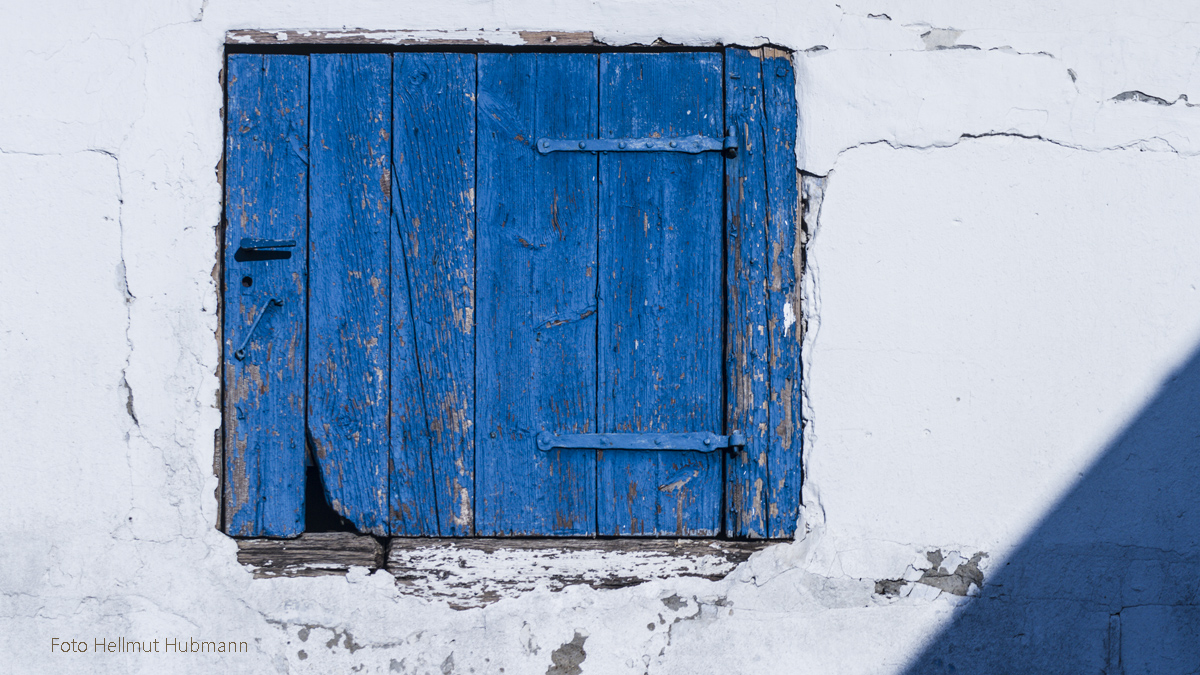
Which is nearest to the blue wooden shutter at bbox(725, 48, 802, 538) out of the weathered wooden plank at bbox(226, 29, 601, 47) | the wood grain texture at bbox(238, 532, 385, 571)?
the weathered wooden plank at bbox(226, 29, 601, 47)

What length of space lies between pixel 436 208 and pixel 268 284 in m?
0.39

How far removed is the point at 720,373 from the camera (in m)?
1.49

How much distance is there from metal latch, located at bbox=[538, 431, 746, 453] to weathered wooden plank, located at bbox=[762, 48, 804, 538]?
0.37 ft

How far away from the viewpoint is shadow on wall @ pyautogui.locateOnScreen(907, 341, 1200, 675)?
1.46m

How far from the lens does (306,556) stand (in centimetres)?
148

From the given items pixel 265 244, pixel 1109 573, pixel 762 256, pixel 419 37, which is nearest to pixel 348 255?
pixel 265 244

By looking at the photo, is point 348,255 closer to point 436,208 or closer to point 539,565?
point 436,208

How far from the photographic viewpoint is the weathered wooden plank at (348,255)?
1476mm

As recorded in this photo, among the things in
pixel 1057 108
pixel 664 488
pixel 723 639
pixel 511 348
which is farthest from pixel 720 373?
pixel 1057 108

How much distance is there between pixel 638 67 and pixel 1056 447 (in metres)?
1.18

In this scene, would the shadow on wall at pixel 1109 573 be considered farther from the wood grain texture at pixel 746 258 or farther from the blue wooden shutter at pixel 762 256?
the wood grain texture at pixel 746 258

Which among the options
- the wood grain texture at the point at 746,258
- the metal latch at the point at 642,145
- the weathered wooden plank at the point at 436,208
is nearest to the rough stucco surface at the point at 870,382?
the wood grain texture at the point at 746,258

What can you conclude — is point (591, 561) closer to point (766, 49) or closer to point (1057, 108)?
point (766, 49)

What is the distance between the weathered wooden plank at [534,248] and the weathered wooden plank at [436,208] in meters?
0.03
